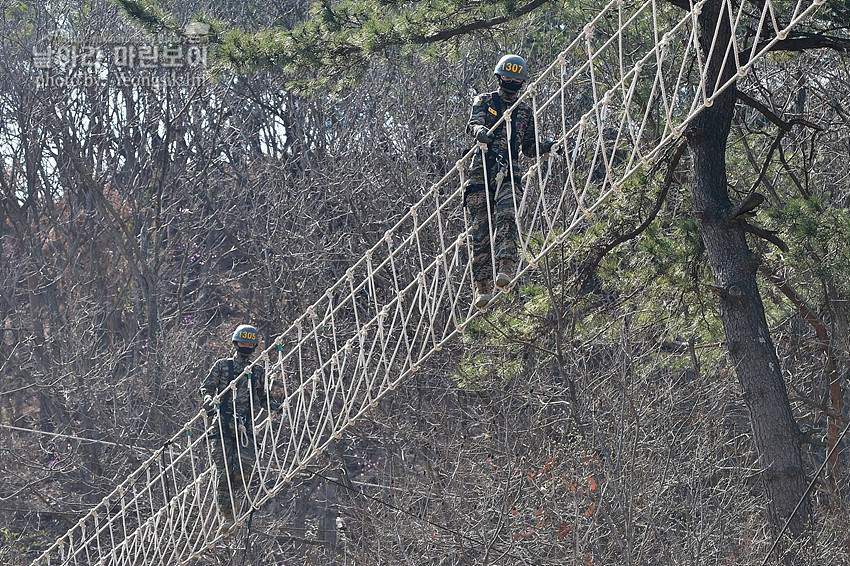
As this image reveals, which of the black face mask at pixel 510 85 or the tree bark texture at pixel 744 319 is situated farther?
the tree bark texture at pixel 744 319

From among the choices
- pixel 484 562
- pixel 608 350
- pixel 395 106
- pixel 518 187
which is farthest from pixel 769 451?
pixel 395 106

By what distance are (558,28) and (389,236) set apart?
10.4 meters

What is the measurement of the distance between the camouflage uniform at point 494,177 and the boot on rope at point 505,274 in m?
0.05

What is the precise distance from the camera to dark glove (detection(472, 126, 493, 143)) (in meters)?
5.93

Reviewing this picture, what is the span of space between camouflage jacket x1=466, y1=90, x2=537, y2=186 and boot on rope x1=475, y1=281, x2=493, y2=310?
0.57m

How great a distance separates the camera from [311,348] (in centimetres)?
1877

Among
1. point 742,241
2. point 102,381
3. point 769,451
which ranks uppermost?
point 742,241

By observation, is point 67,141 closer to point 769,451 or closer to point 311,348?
point 311,348

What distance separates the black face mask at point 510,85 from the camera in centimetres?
614

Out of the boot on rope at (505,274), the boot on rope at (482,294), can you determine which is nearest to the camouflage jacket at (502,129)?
the boot on rope at (505,274)

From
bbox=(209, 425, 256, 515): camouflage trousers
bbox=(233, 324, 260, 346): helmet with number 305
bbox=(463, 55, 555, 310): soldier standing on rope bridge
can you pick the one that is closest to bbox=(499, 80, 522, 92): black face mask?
bbox=(463, 55, 555, 310): soldier standing on rope bridge

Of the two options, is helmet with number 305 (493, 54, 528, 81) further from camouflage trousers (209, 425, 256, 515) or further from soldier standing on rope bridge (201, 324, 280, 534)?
camouflage trousers (209, 425, 256, 515)

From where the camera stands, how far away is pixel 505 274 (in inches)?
231

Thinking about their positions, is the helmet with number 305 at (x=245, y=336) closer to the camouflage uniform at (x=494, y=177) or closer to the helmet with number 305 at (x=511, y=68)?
the camouflage uniform at (x=494, y=177)
